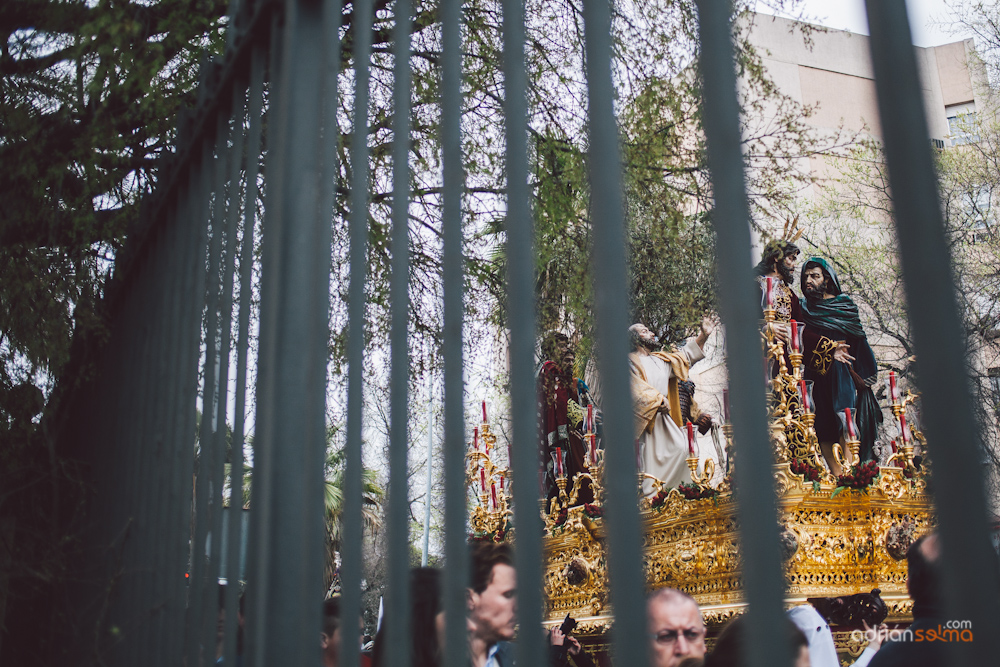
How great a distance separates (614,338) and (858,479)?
7.55 metres

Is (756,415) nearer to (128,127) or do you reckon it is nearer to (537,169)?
(128,127)

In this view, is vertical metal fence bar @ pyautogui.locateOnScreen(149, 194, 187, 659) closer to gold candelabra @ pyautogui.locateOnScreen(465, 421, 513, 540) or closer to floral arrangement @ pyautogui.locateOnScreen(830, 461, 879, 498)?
gold candelabra @ pyautogui.locateOnScreen(465, 421, 513, 540)

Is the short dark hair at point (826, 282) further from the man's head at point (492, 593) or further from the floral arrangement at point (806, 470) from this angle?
the man's head at point (492, 593)

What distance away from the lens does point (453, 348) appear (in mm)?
983

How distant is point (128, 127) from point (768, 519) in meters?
4.71

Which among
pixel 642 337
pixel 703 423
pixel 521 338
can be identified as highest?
pixel 642 337

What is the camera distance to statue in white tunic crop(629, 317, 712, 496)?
31.8 feet

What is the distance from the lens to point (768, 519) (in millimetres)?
574

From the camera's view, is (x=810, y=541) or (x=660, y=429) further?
(x=660, y=429)

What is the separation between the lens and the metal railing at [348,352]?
518mm

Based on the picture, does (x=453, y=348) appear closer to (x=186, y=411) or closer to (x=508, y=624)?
(x=186, y=411)

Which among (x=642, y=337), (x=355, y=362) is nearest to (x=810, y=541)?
(x=642, y=337)

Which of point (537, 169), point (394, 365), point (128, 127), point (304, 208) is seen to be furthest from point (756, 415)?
point (537, 169)

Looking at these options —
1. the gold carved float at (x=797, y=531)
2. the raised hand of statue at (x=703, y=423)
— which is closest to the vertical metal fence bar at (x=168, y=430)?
the gold carved float at (x=797, y=531)
